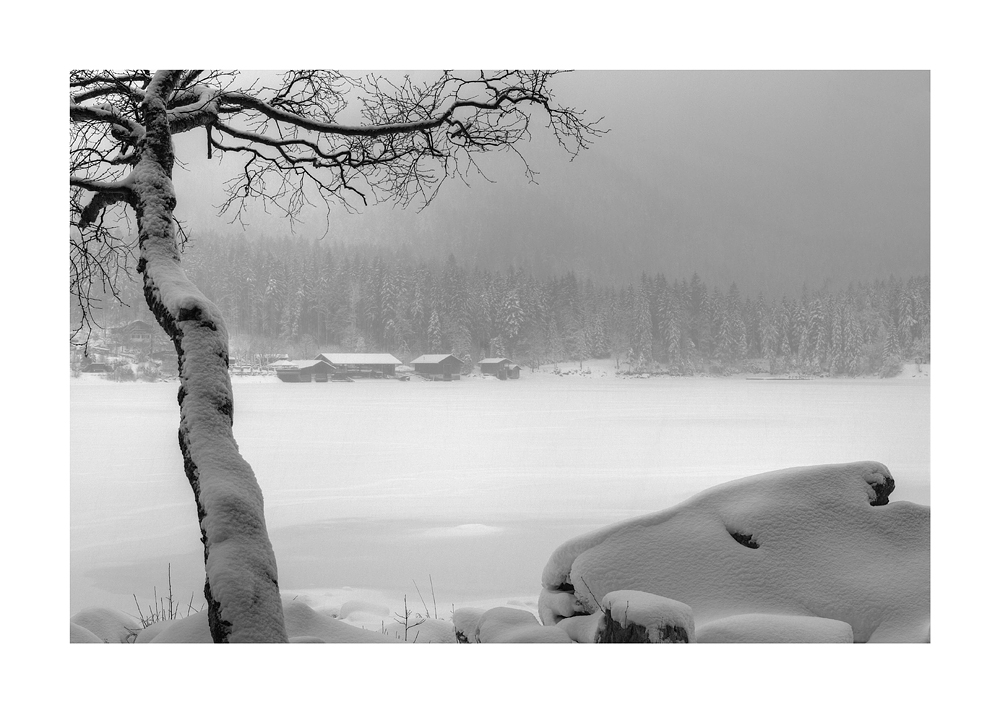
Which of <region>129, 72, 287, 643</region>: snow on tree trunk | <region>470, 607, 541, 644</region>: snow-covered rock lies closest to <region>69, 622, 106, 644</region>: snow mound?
<region>129, 72, 287, 643</region>: snow on tree trunk

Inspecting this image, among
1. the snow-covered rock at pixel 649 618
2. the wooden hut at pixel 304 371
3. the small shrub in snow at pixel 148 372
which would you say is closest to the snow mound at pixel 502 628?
the snow-covered rock at pixel 649 618

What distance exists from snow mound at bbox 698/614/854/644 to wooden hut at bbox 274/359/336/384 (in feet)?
8.38

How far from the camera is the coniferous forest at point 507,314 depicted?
5176 mm

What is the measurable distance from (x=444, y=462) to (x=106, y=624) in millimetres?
1971

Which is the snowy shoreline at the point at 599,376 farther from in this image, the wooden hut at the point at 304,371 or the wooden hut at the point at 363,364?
the wooden hut at the point at 363,364

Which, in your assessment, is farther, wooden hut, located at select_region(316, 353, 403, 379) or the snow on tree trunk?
wooden hut, located at select_region(316, 353, 403, 379)

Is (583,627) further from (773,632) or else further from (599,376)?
(599,376)

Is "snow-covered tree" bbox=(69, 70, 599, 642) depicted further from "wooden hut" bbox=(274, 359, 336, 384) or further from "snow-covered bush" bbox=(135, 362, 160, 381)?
"wooden hut" bbox=(274, 359, 336, 384)

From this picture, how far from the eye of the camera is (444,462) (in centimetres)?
506

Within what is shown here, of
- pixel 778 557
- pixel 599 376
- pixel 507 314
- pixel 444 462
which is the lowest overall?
pixel 778 557

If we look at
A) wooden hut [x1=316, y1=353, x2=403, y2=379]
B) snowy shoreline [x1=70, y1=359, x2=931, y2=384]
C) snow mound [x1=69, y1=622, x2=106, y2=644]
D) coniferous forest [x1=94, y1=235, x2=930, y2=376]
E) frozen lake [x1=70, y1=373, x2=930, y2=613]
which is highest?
coniferous forest [x1=94, y1=235, x2=930, y2=376]

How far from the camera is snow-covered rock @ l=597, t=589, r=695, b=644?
3.91m

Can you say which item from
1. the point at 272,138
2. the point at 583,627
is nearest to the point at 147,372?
the point at 272,138
